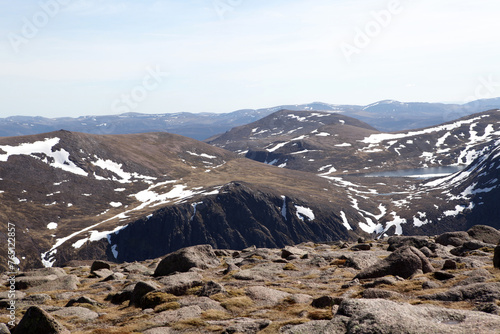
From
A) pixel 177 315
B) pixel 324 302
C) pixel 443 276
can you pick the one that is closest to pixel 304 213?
pixel 443 276

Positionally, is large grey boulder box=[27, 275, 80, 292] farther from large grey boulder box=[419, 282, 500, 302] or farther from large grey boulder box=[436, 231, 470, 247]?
large grey boulder box=[436, 231, 470, 247]

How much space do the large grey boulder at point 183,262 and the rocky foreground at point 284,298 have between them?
3.9 inches

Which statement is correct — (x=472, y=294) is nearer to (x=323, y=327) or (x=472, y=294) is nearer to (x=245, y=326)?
(x=323, y=327)

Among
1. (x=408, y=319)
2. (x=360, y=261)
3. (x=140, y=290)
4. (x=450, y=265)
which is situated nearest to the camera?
(x=408, y=319)

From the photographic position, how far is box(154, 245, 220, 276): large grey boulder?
34406mm

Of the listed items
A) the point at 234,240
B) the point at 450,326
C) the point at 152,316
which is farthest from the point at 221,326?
the point at 234,240

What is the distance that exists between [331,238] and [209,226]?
57826mm

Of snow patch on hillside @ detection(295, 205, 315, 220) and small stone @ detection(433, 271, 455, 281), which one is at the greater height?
small stone @ detection(433, 271, 455, 281)

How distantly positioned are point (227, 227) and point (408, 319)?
6862 inches

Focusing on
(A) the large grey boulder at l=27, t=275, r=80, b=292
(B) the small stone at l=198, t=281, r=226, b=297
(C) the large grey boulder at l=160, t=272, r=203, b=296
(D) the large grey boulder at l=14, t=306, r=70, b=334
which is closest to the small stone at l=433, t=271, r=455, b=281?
(B) the small stone at l=198, t=281, r=226, b=297

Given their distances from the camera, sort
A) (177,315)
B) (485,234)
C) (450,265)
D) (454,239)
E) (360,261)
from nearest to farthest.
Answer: (177,315) < (450,265) < (360,261) < (454,239) < (485,234)

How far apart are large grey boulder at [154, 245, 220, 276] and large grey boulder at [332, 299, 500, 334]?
22.8 metres

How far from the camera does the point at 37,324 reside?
16578mm

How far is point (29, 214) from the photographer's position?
160875mm
